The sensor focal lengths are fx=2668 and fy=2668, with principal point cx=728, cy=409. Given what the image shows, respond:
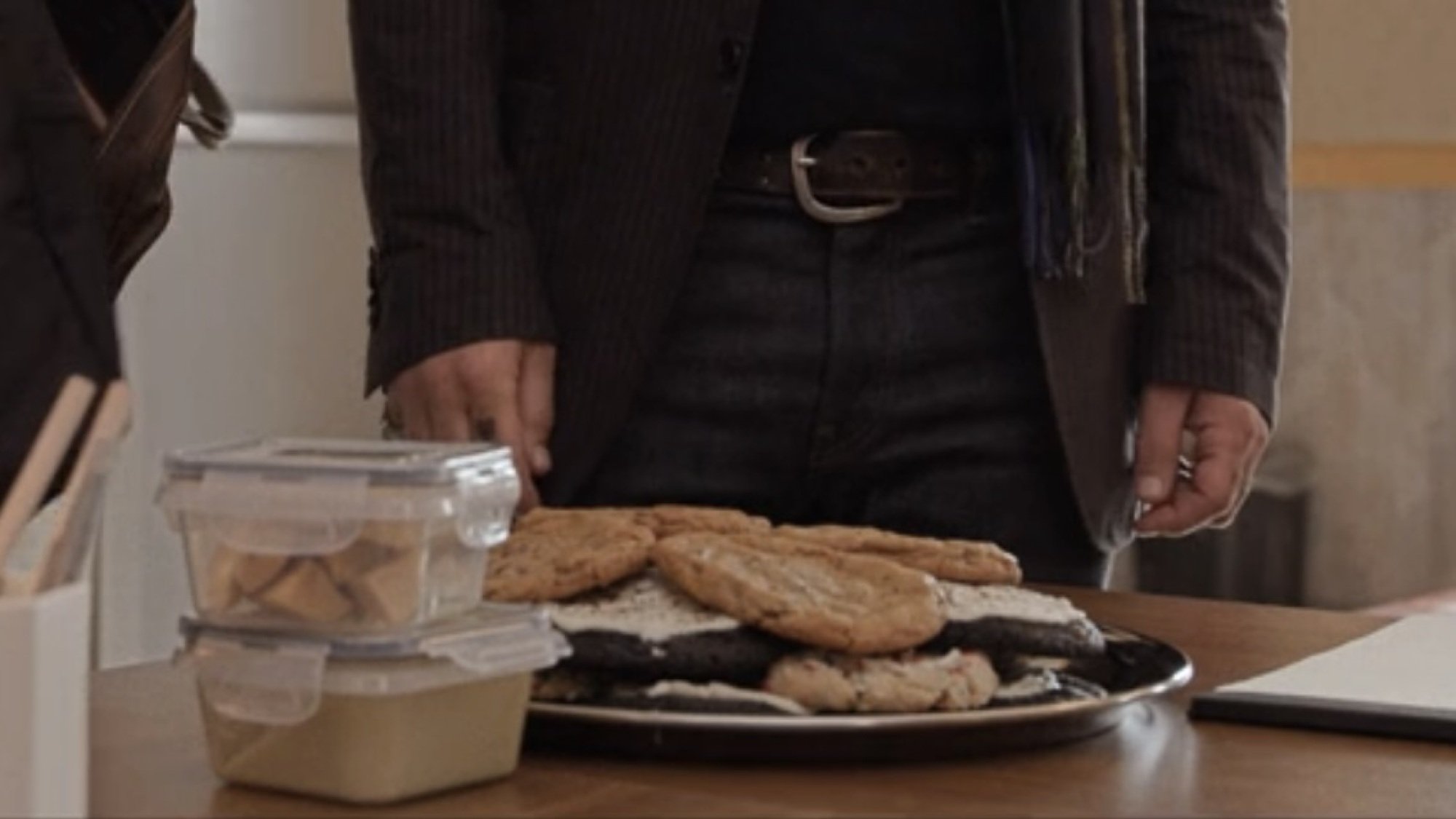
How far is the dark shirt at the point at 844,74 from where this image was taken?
1.65 metres

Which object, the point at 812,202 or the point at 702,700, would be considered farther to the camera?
the point at 812,202

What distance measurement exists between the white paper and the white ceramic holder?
19.7 inches

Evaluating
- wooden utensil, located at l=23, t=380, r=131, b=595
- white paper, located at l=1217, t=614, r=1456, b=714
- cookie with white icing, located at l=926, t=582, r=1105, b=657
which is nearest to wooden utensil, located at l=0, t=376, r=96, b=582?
wooden utensil, located at l=23, t=380, r=131, b=595

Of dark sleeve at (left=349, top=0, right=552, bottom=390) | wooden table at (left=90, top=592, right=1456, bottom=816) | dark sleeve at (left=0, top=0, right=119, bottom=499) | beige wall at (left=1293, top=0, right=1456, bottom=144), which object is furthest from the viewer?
beige wall at (left=1293, top=0, right=1456, bottom=144)

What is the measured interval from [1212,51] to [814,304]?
14.6 inches

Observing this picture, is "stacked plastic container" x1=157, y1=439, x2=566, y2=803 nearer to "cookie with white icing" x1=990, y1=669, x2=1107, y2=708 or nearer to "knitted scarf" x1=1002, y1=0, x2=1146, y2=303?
"cookie with white icing" x1=990, y1=669, x2=1107, y2=708

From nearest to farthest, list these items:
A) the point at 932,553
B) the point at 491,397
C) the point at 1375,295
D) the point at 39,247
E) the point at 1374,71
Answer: the point at 932,553
the point at 39,247
the point at 491,397
the point at 1374,71
the point at 1375,295

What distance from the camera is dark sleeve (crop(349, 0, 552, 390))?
5.25ft

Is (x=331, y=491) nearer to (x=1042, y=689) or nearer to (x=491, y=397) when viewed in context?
(x=1042, y=689)

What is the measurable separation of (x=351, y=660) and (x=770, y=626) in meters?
0.17

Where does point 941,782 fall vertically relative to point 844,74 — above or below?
below

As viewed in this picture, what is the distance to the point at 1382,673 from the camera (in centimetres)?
119

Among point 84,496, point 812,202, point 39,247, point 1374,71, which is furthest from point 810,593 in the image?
point 1374,71

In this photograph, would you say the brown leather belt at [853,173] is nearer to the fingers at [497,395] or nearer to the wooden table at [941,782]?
the fingers at [497,395]
